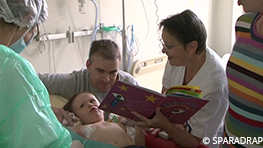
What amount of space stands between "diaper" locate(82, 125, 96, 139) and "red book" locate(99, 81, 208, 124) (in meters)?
0.35

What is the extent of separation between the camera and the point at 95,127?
1859mm

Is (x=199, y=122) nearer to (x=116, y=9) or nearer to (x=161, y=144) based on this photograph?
(x=161, y=144)

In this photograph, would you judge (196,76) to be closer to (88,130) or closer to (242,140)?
(242,140)

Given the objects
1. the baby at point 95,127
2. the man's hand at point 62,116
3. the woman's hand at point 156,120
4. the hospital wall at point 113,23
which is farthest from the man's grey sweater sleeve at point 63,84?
the woman's hand at point 156,120

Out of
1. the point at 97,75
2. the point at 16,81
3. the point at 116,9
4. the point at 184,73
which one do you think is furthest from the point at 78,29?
the point at 16,81

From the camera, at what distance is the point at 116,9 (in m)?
3.22

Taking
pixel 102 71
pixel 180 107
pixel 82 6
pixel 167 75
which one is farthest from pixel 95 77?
pixel 82 6

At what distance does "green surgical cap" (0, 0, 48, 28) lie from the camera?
0.96 meters

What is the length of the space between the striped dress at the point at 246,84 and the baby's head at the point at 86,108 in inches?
36.9

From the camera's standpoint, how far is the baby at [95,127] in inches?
69.6

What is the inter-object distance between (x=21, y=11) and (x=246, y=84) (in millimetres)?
957

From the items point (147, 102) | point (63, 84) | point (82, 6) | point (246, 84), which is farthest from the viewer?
point (82, 6)

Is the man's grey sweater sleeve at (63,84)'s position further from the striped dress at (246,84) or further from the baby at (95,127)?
the striped dress at (246,84)


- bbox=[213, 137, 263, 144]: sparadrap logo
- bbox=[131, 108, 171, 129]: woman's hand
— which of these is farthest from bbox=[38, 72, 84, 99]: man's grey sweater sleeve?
bbox=[213, 137, 263, 144]: sparadrap logo
